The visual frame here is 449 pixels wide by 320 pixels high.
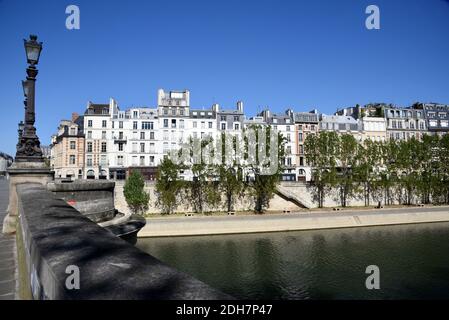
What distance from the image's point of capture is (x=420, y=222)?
4200 cm

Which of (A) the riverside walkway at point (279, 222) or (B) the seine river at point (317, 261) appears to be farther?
(A) the riverside walkway at point (279, 222)

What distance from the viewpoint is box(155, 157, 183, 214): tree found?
42188 millimetres

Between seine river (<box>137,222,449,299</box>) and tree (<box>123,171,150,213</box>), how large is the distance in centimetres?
959

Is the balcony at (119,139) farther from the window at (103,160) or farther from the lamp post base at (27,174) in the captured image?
the lamp post base at (27,174)

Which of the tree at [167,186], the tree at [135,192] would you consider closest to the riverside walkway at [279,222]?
the tree at [167,186]

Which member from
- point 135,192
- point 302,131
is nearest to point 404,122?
point 302,131

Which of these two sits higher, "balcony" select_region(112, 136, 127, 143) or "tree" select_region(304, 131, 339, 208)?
"balcony" select_region(112, 136, 127, 143)

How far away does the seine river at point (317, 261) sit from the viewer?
1844 cm

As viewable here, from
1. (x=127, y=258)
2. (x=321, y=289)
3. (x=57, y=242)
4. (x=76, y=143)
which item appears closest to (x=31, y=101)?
(x=57, y=242)

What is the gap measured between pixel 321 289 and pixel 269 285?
305 cm

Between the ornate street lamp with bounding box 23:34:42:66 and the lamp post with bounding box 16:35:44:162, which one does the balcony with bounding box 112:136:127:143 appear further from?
the ornate street lamp with bounding box 23:34:42:66

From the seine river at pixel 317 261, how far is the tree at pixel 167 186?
10.3 metres

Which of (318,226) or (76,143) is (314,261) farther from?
(76,143)

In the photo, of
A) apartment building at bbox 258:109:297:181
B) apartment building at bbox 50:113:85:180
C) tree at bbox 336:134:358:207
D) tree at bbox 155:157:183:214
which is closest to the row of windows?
apartment building at bbox 258:109:297:181
